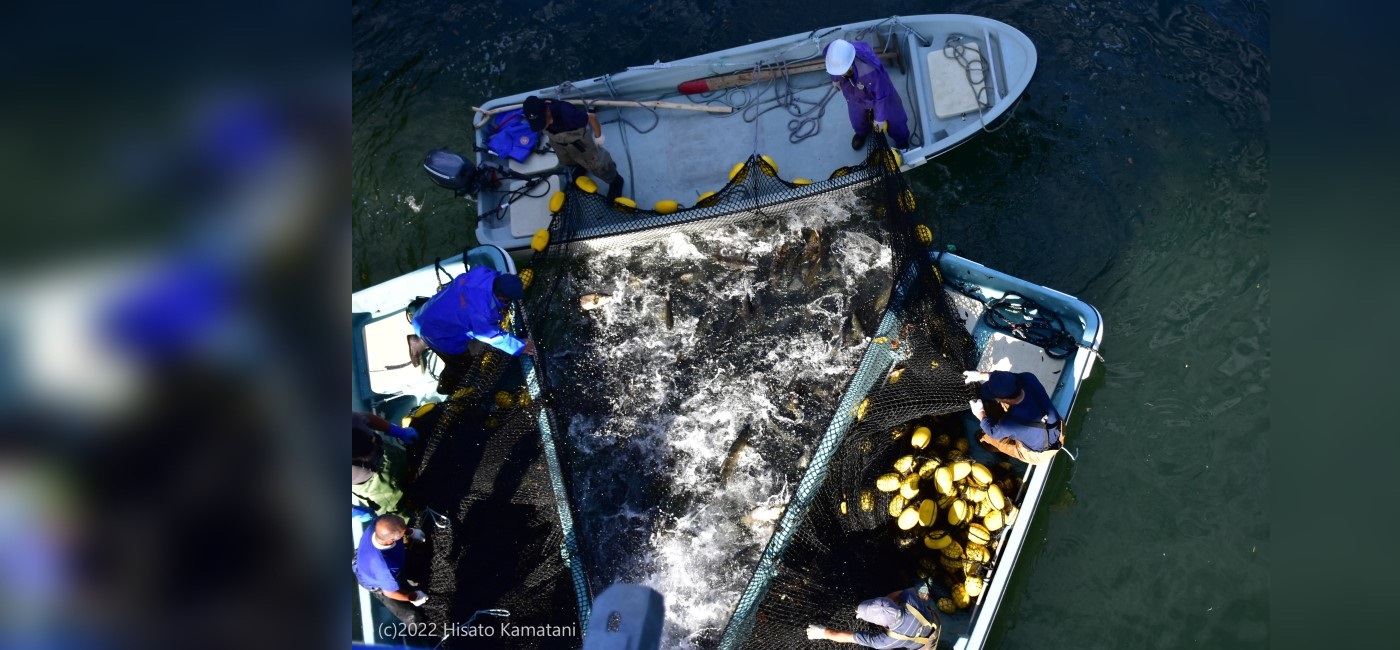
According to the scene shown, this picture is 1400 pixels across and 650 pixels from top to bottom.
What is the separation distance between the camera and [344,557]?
227 centimetres

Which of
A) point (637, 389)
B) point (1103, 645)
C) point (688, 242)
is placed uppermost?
point (688, 242)

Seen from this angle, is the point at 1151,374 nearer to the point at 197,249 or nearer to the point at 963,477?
the point at 963,477

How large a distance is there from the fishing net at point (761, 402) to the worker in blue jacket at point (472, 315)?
71 cm

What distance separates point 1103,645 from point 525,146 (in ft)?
23.7

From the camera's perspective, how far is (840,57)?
6992mm

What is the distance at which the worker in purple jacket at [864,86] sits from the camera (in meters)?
7.00

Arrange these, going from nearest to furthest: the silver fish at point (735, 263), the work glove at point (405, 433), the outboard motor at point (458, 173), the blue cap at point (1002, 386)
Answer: the blue cap at point (1002, 386)
the work glove at point (405, 433)
the silver fish at point (735, 263)
the outboard motor at point (458, 173)

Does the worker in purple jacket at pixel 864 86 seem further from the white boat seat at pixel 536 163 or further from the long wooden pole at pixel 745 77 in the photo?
the white boat seat at pixel 536 163

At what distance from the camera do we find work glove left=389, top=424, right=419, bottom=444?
6.95 meters

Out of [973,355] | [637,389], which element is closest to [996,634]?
Result: [973,355]

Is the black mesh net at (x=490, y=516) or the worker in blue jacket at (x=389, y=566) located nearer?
the worker in blue jacket at (x=389, y=566)

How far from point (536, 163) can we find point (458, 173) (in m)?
0.76

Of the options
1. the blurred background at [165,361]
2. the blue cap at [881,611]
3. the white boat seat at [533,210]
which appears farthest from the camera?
the white boat seat at [533,210]

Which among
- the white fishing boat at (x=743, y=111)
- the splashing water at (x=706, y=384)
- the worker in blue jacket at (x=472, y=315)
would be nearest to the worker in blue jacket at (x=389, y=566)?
the splashing water at (x=706, y=384)
